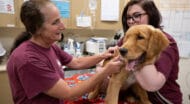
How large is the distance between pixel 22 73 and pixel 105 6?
78.8 inches

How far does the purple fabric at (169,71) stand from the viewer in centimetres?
111

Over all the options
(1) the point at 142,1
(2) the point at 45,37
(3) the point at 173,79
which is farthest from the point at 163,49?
(2) the point at 45,37

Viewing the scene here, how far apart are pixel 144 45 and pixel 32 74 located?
1.74 feet

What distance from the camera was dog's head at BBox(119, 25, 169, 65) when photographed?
40.2 inches

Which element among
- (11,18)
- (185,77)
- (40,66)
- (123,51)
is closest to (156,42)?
(123,51)

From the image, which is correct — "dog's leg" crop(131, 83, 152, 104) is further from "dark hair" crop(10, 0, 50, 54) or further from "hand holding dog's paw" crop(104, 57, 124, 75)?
"dark hair" crop(10, 0, 50, 54)

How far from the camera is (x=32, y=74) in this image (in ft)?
3.45

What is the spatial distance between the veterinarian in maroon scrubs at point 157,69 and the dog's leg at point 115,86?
0.24 feet

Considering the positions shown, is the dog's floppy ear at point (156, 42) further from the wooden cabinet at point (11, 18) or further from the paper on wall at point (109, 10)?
the paper on wall at point (109, 10)

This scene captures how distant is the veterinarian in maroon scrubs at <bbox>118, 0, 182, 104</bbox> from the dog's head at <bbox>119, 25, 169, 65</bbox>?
6cm

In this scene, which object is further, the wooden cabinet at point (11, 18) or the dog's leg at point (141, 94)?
the wooden cabinet at point (11, 18)

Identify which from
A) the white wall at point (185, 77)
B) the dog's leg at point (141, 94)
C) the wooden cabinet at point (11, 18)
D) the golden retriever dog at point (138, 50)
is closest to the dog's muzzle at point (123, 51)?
the golden retriever dog at point (138, 50)

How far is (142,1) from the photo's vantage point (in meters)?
1.31

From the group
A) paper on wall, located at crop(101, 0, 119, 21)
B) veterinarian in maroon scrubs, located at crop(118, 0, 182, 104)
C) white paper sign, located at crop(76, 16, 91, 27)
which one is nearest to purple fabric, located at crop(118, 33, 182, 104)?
veterinarian in maroon scrubs, located at crop(118, 0, 182, 104)
